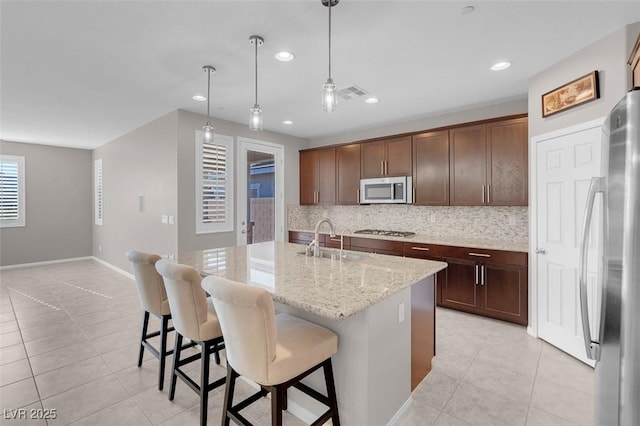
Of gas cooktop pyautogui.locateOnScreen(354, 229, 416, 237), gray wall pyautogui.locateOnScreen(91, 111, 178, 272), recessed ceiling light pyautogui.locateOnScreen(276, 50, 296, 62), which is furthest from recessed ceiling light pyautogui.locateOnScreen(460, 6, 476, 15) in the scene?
gray wall pyautogui.locateOnScreen(91, 111, 178, 272)

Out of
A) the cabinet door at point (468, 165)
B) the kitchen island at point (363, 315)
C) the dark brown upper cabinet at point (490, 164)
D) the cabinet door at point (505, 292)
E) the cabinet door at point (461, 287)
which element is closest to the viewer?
the kitchen island at point (363, 315)

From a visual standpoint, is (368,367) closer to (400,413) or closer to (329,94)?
(400,413)

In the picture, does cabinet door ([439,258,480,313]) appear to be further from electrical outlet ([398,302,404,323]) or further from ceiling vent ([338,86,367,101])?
ceiling vent ([338,86,367,101])

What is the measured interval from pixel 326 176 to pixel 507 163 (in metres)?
2.87

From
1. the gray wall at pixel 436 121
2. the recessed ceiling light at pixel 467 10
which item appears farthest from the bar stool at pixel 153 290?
the gray wall at pixel 436 121

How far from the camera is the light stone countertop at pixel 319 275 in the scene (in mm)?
1451

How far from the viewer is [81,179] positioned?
739 cm

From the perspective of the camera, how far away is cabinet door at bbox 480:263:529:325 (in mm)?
3314

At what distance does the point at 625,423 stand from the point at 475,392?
1.17m

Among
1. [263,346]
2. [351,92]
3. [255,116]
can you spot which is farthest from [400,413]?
[351,92]

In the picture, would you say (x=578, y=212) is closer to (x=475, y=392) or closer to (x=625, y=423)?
(x=475, y=392)

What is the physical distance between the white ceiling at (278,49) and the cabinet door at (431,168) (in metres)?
0.46

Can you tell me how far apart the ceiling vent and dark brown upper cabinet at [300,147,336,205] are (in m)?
1.75

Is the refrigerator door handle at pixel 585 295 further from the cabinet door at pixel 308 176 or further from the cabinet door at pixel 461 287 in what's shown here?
the cabinet door at pixel 308 176
